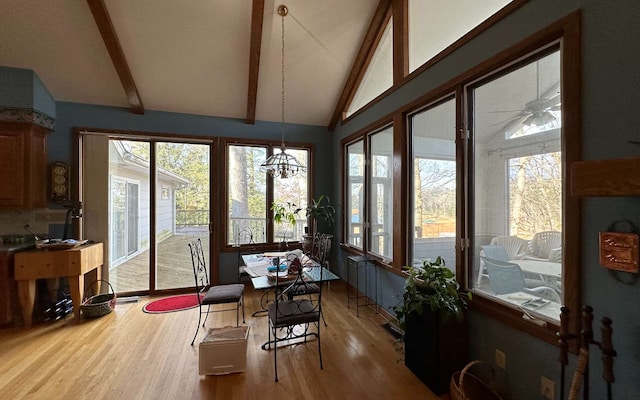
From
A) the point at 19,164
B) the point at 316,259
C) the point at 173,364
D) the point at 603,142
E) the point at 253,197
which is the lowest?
the point at 173,364

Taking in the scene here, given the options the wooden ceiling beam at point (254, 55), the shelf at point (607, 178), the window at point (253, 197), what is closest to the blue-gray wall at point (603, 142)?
the shelf at point (607, 178)

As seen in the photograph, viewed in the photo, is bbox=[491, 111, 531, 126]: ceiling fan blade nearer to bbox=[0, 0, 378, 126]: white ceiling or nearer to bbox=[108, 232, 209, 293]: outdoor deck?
bbox=[0, 0, 378, 126]: white ceiling

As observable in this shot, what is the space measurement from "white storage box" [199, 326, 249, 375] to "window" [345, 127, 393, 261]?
1.95 m

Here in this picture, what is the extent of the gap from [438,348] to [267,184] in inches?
137

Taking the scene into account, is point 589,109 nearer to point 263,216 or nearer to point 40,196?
point 263,216

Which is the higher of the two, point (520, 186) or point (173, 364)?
point (520, 186)

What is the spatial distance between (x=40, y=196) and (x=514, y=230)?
204 inches

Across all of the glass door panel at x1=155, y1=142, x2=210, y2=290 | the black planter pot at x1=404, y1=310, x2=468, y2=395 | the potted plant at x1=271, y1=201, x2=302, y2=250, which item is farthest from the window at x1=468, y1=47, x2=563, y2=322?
the glass door panel at x1=155, y1=142, x2=210, y2=290

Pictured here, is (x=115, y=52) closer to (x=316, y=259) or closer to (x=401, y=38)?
(x=401, y=38)

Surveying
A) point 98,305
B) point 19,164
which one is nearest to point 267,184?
point 98,305

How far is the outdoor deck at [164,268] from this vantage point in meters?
4.09

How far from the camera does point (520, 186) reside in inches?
76.2

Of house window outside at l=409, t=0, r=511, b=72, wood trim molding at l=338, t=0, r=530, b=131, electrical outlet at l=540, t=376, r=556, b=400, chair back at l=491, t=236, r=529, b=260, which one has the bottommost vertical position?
electrical outlet at l=540, t=376, r=556, b=400

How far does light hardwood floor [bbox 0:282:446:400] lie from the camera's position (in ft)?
6.77
